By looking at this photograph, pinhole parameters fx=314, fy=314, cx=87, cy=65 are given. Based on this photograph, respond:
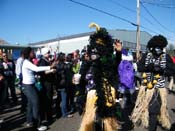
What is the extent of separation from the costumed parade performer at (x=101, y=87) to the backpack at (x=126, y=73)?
3.99 meters

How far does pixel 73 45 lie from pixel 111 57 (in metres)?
51.3

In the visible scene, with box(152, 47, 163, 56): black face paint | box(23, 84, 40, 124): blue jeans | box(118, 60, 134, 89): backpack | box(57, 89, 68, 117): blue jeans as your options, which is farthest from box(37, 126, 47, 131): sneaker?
box(152, 47, 163, 56): black face paint

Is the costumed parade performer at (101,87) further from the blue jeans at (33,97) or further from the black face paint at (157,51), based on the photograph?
the blue jeans at (33,97)

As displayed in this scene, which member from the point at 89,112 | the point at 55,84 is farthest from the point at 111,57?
the point at 55,84

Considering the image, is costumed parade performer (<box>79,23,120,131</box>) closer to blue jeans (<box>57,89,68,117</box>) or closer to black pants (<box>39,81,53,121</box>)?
black pants (<box>39,81,53,121</box>)

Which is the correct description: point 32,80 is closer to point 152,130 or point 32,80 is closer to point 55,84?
point 55,84

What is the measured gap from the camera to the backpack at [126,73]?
9.23 m

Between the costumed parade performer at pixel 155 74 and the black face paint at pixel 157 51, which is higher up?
the black face paint at pixel 157 51

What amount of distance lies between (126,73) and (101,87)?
4159 millimetres

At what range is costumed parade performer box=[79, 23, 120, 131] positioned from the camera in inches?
204

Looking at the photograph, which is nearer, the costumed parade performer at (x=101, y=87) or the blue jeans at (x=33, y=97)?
the costumed parade performer at (x=101, y=87)

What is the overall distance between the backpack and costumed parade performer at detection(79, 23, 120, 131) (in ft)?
13.1

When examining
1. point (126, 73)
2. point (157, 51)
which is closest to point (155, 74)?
point (157, 51)

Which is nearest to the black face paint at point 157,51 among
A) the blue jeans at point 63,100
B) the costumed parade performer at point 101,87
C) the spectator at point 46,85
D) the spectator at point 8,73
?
the costumed parade performer at point 101,87
